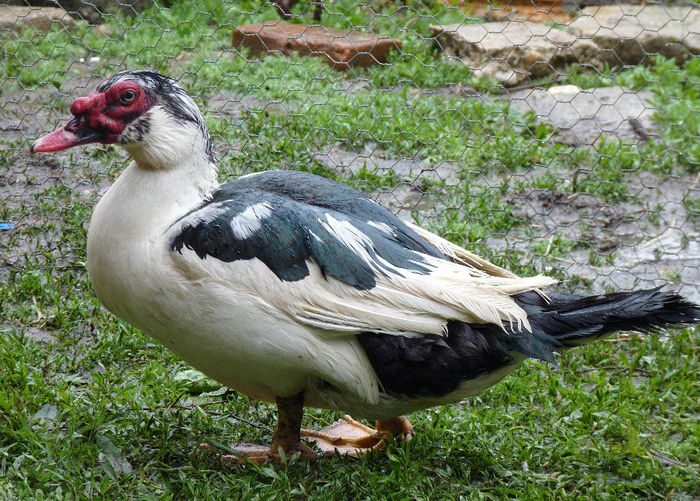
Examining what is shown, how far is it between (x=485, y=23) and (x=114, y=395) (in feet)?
16.8

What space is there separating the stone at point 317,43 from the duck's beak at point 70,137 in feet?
12.0

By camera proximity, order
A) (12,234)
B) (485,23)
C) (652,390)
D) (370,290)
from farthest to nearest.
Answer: (485,23) → (12,234) → (652,390) → (370,290)

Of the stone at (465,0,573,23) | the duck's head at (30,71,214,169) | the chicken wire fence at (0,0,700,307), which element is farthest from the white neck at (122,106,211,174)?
the stone at (465,0,573,23)

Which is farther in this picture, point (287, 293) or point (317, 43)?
point (317, 43)

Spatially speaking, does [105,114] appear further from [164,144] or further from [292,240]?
[292,240]

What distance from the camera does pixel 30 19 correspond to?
6832 millimetres

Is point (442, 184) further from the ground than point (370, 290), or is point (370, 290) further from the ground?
point (370, 290)

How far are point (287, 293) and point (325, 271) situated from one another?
144 mm

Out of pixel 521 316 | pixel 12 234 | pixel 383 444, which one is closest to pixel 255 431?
pixel 383 444

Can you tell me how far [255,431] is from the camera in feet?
11.2

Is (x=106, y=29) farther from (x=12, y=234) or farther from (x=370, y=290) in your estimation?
(x=370, y=290)

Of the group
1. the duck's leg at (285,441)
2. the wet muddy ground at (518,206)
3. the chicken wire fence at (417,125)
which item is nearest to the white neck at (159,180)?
the duck's leg at (285,441)

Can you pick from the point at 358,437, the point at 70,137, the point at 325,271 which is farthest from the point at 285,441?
the point at 70,137

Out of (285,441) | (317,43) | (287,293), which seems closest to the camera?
(287,293)
